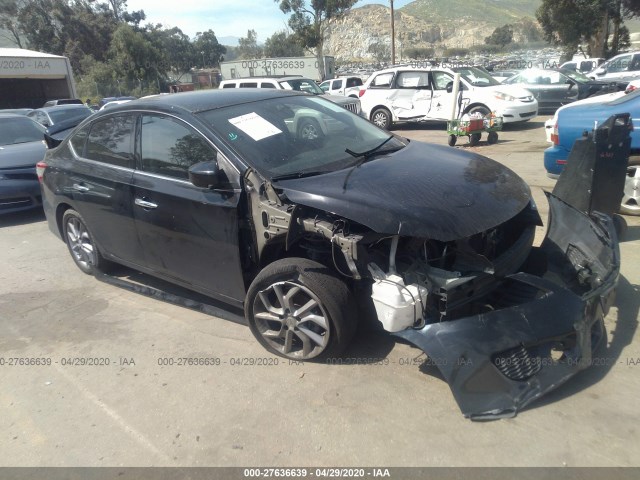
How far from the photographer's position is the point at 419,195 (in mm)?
3129

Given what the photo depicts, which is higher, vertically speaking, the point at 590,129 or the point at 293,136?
the point at 293,136

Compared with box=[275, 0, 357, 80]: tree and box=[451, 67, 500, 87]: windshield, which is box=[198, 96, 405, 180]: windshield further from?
box=[275, 0, 357, 80]: tree

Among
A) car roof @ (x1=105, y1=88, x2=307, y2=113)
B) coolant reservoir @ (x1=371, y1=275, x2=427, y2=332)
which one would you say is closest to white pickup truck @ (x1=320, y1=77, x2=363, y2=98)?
car roof @ (x1=105, y1=88, x2=307, y2=113)

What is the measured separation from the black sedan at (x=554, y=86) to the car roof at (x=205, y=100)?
13.8m

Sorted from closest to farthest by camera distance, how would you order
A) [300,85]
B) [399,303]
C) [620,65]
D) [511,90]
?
[399,303] → [511,90] → [300,85] → [620,65]

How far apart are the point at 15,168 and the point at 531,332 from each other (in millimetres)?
7583

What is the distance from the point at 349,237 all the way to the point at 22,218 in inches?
273

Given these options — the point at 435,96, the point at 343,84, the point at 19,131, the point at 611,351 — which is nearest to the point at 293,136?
the point at 611,351

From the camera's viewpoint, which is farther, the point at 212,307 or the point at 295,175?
the point at 212,307

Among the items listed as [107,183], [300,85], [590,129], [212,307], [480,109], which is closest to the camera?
[212,307]

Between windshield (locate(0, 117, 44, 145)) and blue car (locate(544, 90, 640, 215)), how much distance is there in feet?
26.5

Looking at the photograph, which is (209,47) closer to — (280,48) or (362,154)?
(280,48)

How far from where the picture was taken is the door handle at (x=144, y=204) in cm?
396
